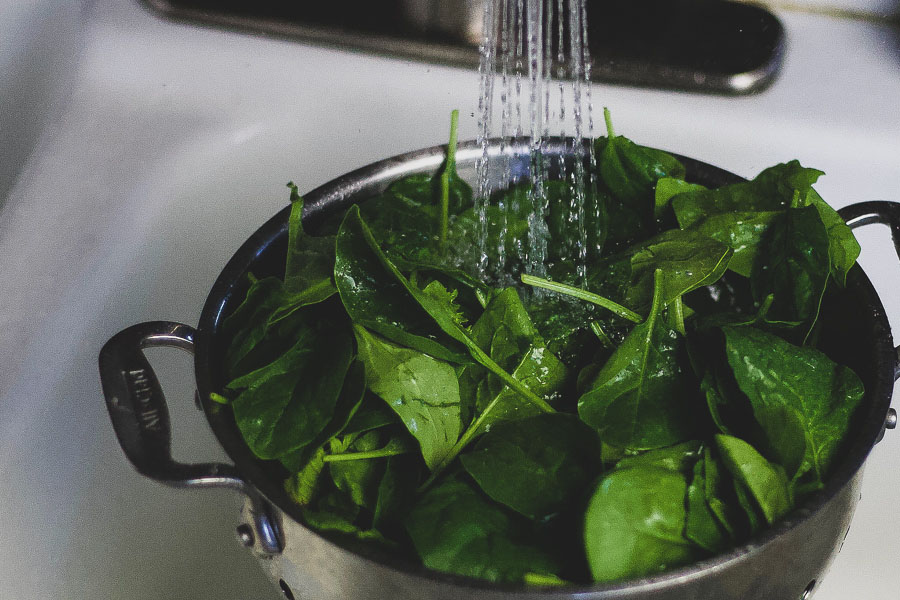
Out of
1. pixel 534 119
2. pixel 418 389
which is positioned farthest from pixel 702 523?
pixel 534 119

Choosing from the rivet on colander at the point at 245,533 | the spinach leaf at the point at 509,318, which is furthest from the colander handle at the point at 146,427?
the spinach leaf at the point at 509,318

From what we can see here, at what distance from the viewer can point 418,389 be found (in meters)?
0.35

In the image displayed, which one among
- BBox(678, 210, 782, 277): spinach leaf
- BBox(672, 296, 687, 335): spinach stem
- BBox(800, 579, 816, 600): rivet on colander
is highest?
BBox(678, 210, 782, 277): spinach leaf

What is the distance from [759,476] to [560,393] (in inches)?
4.0

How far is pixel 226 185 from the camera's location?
62 centimetres

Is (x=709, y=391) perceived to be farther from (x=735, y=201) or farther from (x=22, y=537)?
(x=22, y=537)

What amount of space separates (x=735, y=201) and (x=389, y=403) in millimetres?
204

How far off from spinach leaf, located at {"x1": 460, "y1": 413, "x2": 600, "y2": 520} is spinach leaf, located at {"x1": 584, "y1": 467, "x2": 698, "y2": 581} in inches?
0.9

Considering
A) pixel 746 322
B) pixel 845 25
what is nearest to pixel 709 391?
pixel 746 322

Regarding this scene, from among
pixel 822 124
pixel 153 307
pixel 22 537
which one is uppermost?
pixel 822 124

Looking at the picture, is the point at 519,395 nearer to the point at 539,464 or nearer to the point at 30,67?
the point at 539,464

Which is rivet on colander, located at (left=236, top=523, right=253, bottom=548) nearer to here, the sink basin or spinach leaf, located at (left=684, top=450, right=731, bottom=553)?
spinach leaf, located at (left=684, top=450, right=731, bottom=553)

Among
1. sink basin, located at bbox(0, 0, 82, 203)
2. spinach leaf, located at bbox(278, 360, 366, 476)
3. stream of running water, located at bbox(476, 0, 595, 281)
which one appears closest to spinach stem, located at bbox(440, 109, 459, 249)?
stream of running water, located at bbox(476, 0, 595, 281)

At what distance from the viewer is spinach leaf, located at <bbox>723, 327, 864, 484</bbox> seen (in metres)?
0.33
